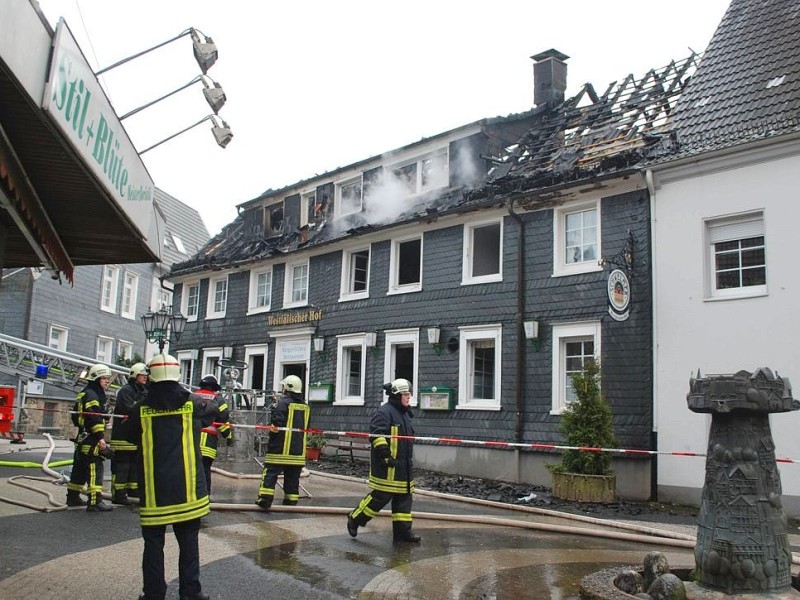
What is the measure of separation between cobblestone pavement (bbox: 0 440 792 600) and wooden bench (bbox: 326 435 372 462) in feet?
24.8

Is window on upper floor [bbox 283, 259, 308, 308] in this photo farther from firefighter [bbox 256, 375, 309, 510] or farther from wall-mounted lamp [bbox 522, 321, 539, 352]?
firefighter [bbox 256, 375, 309, 510]

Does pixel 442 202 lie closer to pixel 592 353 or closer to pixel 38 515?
pixel 592 353

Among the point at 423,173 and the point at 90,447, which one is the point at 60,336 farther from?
the point at 90,447

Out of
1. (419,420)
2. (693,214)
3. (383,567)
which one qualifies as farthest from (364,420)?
(383,567)

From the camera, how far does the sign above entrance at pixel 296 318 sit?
72.9 ft

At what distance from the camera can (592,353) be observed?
622 inches

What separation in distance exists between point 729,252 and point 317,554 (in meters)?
9.75

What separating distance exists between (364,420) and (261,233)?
29.2ft

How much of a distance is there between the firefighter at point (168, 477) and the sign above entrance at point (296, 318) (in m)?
16.2

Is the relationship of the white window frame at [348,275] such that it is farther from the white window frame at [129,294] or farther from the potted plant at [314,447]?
the white window frame at [129,294]

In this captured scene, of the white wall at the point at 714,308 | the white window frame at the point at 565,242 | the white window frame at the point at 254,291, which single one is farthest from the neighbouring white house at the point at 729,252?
the white window frame at the point at 254,291

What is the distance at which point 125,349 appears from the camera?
115ft

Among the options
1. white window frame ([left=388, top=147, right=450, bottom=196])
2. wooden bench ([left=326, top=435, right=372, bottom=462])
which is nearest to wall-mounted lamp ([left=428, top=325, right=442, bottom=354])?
wooden bench ([left=326, top=435, right=372, bottom=462])

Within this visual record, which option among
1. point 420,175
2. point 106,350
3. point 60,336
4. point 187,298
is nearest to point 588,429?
point 420,175
